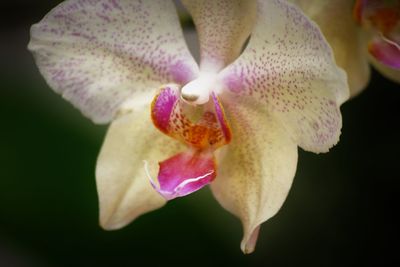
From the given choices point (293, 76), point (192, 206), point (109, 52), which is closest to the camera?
point (293, 76)

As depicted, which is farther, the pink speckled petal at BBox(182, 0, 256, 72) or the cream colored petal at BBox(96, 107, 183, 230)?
the cream colored petal at BBox(96, 107, 183, 230)

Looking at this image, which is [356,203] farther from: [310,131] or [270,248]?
[310,131]

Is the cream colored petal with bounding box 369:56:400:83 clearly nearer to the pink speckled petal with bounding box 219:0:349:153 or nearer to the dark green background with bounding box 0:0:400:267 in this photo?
the pink speckled petal with bounding box 219:0:349:153

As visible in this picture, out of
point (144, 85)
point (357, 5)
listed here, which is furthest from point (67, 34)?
point (357, 5)

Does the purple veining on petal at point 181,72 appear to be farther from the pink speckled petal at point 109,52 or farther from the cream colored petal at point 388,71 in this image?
the cream colored petal at point 388,71

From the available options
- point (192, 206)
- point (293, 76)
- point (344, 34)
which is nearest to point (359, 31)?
point (344, 34)

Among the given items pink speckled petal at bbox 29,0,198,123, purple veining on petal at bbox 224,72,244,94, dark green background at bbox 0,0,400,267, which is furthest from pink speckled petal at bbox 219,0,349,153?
dark green background at bbox 0,0,400,267

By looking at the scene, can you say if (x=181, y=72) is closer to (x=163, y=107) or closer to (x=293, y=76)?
(x=163, y=107)

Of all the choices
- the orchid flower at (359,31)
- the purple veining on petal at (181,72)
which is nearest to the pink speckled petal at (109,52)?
the purple veining on petal at (181,72)
